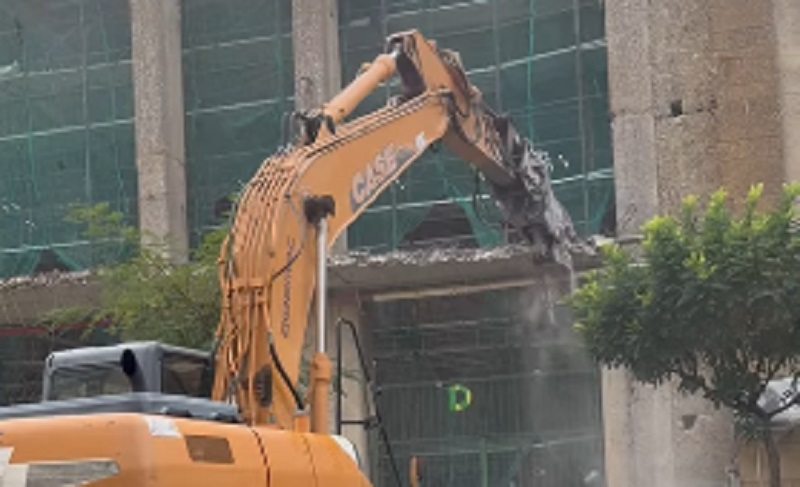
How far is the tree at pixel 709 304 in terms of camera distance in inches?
592

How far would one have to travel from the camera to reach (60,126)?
83.0 feet

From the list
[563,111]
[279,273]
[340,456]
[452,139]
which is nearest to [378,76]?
[452,139]

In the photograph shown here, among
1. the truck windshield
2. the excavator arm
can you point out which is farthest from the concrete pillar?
the truck windshield

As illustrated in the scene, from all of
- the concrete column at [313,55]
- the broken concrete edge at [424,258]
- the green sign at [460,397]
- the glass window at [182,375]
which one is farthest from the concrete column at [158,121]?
the glass window at [182,375]

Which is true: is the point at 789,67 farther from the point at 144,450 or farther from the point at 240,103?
the point at 144,450

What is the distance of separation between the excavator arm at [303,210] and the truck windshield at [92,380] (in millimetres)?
704

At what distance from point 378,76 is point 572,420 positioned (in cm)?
1205

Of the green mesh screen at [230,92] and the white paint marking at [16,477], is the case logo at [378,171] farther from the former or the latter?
the green mesh screen at [230,92]

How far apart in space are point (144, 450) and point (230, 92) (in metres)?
18.2

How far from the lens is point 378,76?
1199cm

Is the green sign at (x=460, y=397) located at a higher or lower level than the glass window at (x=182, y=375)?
lower

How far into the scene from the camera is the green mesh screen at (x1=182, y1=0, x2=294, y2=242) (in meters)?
24.3

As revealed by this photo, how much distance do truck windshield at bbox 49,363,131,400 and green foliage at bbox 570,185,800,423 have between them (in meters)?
7.70

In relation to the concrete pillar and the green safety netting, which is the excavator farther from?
the green safety netting
